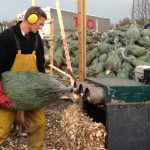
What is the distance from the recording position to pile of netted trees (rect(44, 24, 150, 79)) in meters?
10.1

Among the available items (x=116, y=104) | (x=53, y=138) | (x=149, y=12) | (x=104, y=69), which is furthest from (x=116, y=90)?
(x=149, y=12)

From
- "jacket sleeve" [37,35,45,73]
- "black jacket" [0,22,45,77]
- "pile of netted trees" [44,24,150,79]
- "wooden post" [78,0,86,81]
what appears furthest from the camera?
"pile of netted trees" [44,24,150,79]

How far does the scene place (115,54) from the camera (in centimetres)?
1070

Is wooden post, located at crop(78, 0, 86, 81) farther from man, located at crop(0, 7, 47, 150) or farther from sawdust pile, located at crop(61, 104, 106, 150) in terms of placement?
man, located at crop(0, 7, 47, 150)

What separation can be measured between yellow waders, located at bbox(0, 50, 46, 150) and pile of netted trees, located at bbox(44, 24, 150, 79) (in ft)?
15.9

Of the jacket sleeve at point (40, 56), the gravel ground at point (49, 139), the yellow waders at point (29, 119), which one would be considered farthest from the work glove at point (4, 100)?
the gravel ground at point (49, 139)

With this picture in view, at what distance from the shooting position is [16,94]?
4520 millimetres

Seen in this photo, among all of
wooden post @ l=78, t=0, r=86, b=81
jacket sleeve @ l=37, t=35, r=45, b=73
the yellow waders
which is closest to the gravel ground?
the yellow waders

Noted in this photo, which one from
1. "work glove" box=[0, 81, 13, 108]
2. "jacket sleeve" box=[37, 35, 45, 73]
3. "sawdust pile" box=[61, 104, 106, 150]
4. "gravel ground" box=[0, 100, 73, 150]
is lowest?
"gravel ground" box=[0, 100, 73, 150]

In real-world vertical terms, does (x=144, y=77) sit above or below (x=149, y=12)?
below

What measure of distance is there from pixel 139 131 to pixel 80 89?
93 centimetres

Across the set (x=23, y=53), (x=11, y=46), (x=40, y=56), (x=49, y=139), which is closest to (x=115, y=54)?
(x=49, y=139)

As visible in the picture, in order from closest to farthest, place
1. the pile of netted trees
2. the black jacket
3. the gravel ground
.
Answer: the black jacket < the gravel ground < the pile of netted trees

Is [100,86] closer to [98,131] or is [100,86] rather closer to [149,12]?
[98,131]
